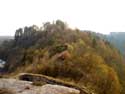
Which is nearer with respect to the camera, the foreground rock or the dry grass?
the dry grass

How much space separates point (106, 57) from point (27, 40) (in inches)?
1482

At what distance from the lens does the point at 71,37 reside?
79.0 meters

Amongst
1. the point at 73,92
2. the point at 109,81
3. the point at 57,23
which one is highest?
the point at 57,23

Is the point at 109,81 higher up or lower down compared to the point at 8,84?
lower down

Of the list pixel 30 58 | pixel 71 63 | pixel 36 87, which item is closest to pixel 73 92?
pixel 36 87

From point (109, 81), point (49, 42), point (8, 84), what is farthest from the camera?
point (49, 42)

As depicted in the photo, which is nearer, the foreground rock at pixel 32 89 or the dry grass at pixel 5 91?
the dry grass at pixel 5 91

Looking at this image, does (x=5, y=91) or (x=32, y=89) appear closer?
(x=5, y=91)

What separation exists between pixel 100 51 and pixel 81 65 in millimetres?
33603

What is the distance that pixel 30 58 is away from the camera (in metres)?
68.6

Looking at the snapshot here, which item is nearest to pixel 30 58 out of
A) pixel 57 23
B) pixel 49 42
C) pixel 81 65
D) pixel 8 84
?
pixel 49 42

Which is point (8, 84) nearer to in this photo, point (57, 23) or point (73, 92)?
point (73, 92)

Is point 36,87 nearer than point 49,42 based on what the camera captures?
Yes

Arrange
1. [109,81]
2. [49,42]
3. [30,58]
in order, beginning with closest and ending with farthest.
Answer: [109,81]
[30,58]
[49,42]
